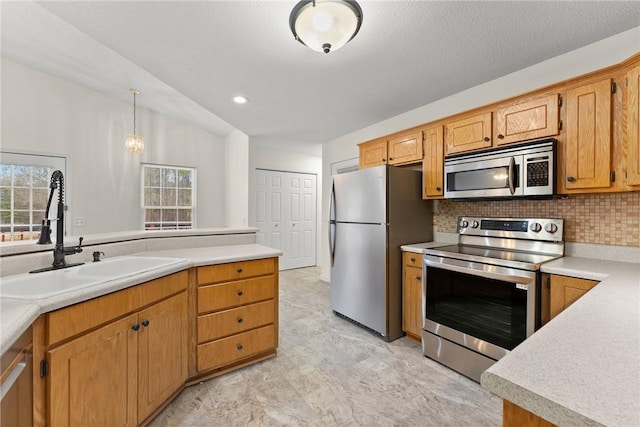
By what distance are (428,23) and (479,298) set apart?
192 cm

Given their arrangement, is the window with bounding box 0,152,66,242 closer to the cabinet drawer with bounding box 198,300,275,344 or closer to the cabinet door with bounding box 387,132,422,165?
the cabinet drawer with bounding box 198,300,275,344

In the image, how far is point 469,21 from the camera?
1721 mm

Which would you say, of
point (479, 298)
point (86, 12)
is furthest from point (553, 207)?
point (86, 12)

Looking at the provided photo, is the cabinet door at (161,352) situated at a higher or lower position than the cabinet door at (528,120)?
lower

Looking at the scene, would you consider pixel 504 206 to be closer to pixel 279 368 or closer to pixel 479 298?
pixel 479 298

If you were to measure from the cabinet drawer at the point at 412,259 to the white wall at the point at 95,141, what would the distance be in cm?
397

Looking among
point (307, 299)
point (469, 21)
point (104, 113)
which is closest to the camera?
point (469, 21)

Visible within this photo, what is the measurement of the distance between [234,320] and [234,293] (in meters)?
0.21

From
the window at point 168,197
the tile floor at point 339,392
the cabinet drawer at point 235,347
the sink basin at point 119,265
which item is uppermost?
the window at point 168,197

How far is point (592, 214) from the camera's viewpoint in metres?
1.98

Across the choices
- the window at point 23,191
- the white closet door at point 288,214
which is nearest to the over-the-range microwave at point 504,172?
the white closet door at point 288,214

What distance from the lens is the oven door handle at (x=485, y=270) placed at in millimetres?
1767

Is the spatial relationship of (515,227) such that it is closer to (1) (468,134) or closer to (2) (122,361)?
(1) (468,134)

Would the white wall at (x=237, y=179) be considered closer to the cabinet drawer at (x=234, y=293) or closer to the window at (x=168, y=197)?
the window at (x=168, y=197)
